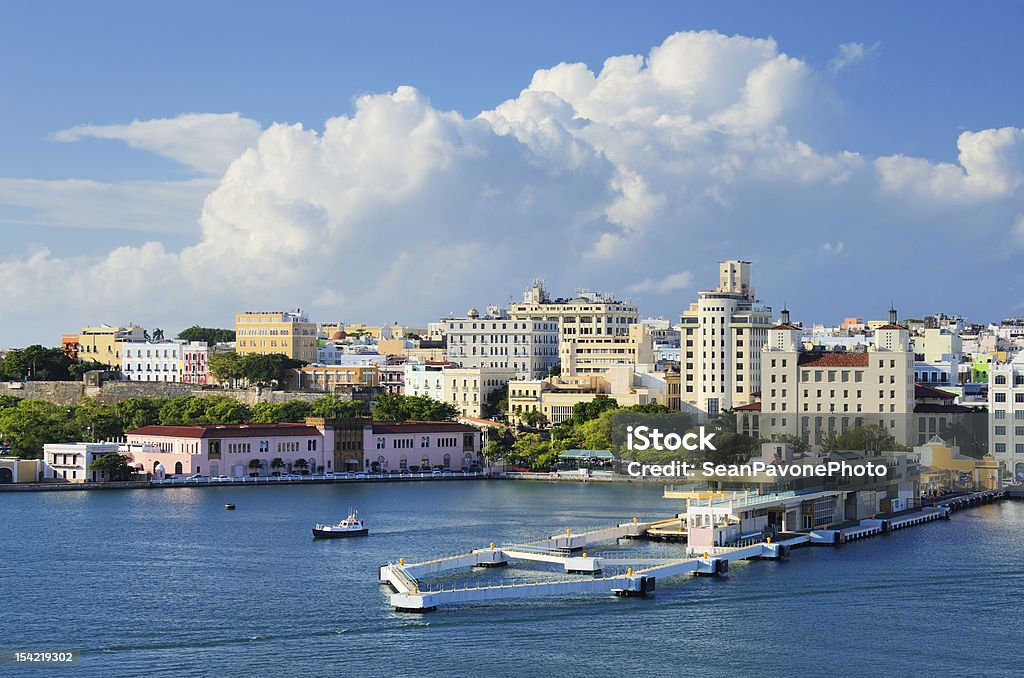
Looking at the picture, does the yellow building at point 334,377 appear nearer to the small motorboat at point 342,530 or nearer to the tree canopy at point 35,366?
the tree canopy at point 35,366

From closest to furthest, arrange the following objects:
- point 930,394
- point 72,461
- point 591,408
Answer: point 72,461, point 930,394, point 591,408

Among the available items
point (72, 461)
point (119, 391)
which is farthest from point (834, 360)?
point (119, 391)

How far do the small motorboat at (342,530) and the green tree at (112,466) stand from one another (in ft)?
47.7

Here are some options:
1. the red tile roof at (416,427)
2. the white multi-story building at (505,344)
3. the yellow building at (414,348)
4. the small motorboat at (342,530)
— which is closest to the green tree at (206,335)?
the yellow building at (414,348)

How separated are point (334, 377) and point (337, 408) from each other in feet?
45.4

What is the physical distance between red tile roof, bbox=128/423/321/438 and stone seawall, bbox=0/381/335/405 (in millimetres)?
17211

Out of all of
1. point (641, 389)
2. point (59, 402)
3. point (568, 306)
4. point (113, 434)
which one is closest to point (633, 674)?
point (113, 434)

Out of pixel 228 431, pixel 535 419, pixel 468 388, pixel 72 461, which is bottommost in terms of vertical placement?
pixel 72 461

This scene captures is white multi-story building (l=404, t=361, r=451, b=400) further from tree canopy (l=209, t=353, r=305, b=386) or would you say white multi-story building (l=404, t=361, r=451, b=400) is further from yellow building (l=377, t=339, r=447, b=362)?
yellow building (l=377, t=339, r=447, b=362)

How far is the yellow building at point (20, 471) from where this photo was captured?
4809cm

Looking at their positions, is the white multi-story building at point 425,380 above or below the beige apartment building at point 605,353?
below

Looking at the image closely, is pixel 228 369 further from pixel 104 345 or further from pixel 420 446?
pixel 420 446

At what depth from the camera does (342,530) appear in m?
35.2

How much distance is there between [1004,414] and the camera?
48.5 metres
